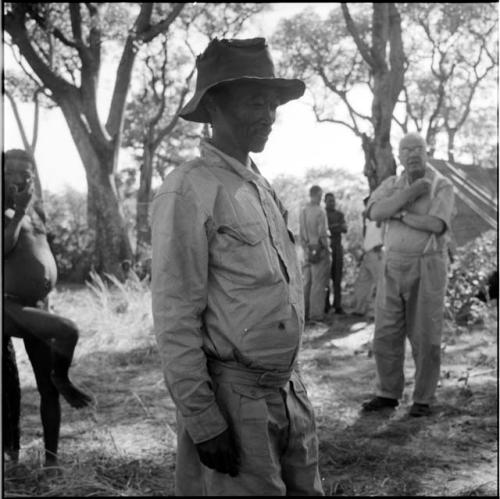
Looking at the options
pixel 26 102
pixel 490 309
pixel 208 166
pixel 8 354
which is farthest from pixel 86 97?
pixel 26 102

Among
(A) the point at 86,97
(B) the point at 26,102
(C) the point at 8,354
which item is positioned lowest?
(C) the point at 8,354

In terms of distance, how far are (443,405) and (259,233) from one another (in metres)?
3.79

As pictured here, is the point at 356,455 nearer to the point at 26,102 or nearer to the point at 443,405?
the point at 443,405

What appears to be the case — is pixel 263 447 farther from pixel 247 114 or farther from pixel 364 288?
pixel 364 288

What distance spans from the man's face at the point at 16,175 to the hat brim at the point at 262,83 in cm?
182

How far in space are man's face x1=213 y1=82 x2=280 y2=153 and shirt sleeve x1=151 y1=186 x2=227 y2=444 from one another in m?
0.34

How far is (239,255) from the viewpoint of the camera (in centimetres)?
210

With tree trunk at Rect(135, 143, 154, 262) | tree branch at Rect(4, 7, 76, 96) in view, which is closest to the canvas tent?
tree trunk at Rect(135, 143, 154, 262)

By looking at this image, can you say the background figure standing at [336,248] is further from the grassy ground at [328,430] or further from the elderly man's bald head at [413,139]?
the elderly man's bald head at [413,139]

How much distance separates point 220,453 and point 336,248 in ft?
29.8

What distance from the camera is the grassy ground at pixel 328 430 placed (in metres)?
3.90

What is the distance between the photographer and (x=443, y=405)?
213 inches

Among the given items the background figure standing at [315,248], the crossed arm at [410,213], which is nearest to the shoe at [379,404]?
the crossed arm at [410,213]

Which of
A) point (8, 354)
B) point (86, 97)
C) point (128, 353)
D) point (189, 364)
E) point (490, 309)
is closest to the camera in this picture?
point (189, 364)
